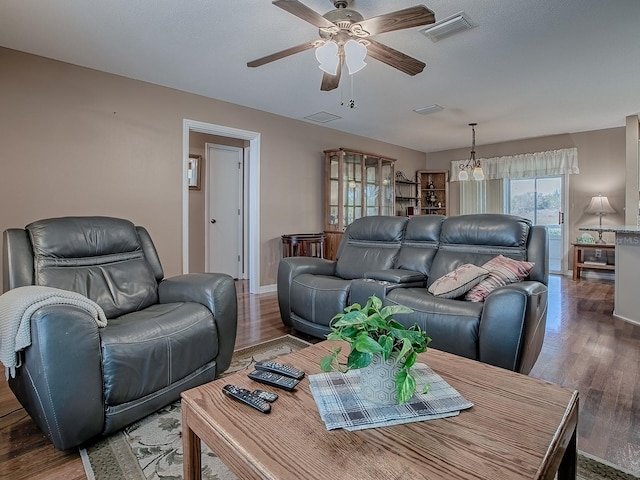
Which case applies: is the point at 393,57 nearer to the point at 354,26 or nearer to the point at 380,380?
the point at 354,26

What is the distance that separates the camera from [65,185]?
321 centimetres

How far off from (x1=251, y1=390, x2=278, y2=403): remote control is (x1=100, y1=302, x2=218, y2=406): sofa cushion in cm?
78

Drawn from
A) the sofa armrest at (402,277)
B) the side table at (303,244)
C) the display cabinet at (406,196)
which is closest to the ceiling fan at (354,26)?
the sofa armrest at (402,277)

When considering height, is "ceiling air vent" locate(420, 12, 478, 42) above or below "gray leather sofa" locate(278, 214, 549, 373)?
above

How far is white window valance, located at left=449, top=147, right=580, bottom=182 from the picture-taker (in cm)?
585

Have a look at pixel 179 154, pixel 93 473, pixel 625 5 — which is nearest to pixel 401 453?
pixel 93 473

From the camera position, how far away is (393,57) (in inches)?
95.3

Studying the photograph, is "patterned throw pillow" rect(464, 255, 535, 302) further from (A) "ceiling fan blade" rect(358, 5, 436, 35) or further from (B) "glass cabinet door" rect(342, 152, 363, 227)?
(B) "glass cabinet door" rect(342, 152, 363, 227)

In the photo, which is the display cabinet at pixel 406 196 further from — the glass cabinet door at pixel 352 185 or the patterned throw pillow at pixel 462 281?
the patterned throw pillow at pixel 462 281

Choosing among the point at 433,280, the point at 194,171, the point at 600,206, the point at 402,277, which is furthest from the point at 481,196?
the point at 194,171

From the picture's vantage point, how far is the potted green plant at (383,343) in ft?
3.06

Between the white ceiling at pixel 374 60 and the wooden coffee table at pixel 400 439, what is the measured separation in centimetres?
236

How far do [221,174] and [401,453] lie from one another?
5.18 metres

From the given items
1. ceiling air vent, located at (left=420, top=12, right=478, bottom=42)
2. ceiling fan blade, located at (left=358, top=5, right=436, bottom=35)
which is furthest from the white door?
ceiling fan blade, located at (left=358, top=5, right=436, bottom=35)
